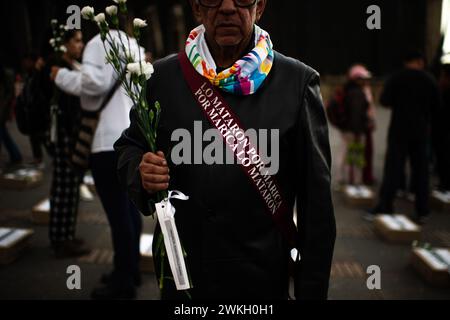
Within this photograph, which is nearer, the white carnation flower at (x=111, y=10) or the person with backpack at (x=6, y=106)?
the white carnation flower at (x=111, y=10)

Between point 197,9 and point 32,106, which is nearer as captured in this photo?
point 197,9

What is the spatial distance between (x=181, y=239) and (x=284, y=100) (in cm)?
65

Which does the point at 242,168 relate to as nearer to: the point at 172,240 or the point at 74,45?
the point at 172,240

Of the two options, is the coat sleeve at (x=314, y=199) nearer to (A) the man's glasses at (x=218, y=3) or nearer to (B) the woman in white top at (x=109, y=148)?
(A) the man's glasses at (x=218, y=3)

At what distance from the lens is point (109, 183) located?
3236 millimetres

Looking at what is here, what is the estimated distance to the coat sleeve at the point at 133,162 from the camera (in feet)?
5.39

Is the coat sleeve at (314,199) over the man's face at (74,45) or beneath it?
beneath

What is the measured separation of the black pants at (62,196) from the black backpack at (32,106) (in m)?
0.23

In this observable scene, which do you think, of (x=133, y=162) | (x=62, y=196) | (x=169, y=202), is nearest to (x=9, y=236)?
(x=62, y=196)

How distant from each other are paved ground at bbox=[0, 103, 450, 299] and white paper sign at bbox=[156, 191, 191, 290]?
215 cm

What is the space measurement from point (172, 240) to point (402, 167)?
4929 millimetres

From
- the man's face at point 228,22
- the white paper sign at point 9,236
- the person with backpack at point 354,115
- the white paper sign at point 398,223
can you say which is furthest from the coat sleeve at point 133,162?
the person with backpack at point 354,115

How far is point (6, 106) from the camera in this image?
7195 mm
